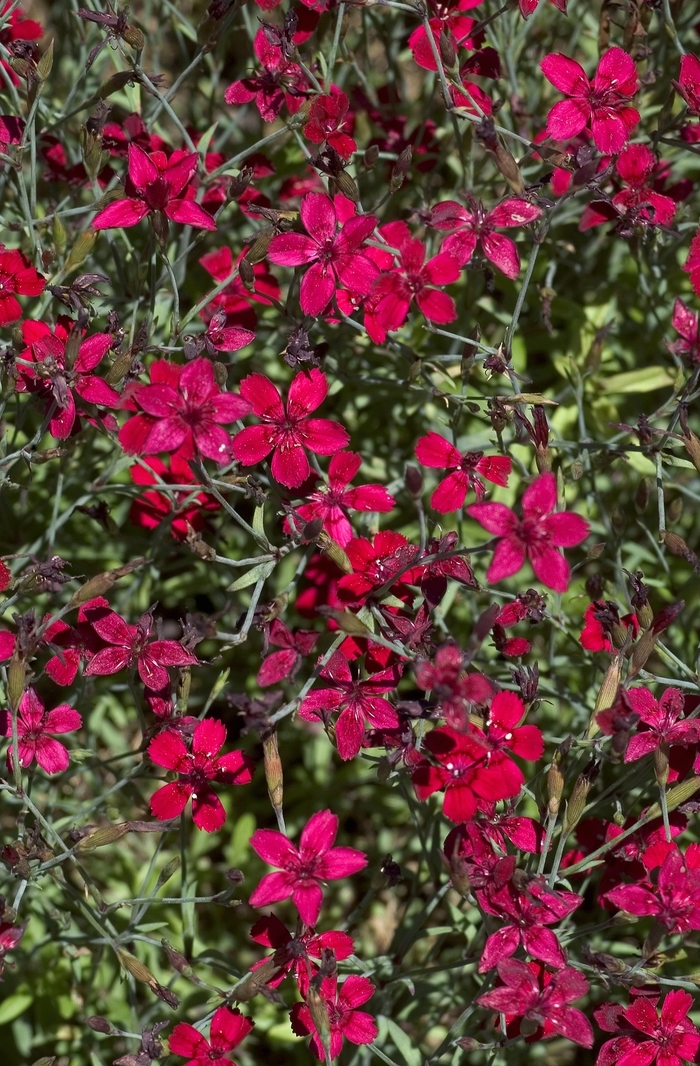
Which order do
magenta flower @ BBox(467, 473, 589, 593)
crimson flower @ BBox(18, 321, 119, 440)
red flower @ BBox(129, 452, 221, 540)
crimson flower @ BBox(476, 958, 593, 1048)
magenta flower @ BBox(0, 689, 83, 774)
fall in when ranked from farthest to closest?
red flower @ BBox(129, 452, 221, 540) → magenta flower @ BBox(0, 689, 83, 774) → crimson flower @ BBox(18, 321, 119, 440) → crimson flower @ BBox(476, 958, 593, 1048) → magenta flower @ BBox(467, 473, 589, 593)

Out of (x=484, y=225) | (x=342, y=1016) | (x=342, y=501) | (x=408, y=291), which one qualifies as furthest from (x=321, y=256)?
(x=342, y=1016)

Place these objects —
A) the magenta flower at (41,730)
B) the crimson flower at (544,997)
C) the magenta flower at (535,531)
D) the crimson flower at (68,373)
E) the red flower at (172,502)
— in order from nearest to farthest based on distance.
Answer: the magenta flower at (535,531)
the crimson flower at (544,997)
the crimson flower at (68,373)
the magenta flower at (41,730)
the red flower at (172,502)

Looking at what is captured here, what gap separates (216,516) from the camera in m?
2.31

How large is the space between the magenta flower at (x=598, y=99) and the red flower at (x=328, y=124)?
372mm

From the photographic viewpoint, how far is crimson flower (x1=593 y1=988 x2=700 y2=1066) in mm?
1577

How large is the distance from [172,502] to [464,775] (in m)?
0.76

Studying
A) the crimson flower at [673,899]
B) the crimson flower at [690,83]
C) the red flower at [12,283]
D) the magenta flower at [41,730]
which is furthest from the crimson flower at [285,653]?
the crimson flower at [690,83]

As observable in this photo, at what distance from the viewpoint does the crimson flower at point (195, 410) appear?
1.60 metres

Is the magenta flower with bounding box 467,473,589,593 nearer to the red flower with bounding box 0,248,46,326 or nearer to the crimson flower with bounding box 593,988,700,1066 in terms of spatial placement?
the crimson flower with bounding box 593,988,700,1066

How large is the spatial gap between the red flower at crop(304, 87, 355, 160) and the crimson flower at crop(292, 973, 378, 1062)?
4.67 feet

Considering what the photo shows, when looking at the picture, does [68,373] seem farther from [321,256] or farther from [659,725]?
[659,725]

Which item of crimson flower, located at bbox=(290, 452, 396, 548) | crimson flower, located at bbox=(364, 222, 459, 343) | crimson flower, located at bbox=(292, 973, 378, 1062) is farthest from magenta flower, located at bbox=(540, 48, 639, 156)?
crimson flower, located at bbox=(292, 973, 378, 1062)

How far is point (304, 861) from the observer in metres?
1.59

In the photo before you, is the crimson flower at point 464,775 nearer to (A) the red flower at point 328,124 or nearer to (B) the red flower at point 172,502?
(B) the red flower at point 172,502
